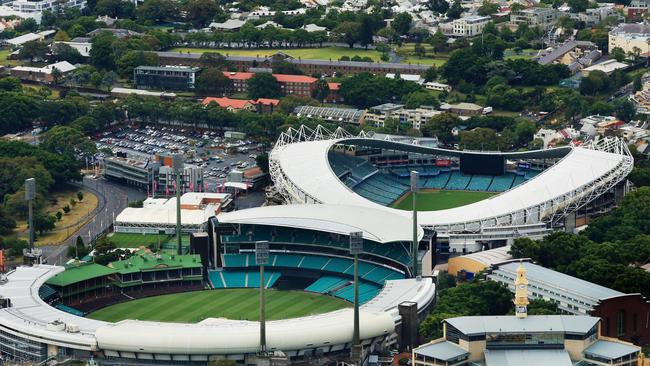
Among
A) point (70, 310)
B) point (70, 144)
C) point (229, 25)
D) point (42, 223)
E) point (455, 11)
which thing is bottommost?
point (455, 11)

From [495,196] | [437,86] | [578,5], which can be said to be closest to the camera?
[495,196]

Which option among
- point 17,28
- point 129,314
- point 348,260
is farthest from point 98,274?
point 17,28

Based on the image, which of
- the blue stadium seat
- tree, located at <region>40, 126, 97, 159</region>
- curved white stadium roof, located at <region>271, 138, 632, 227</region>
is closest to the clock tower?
curved white stadium roof, located at <region>271, 138, 632, 227</region>

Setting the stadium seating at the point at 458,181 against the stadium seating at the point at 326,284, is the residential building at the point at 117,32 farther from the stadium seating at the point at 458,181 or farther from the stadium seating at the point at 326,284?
the stadium seating at the point at 326,284

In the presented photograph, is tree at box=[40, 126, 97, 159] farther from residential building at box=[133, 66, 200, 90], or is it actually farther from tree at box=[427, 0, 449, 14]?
tree at box=[427, 0, 449, 14]

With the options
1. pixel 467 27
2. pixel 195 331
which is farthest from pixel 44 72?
pixel 195 331

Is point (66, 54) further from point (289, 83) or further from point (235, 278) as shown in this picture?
point (235, 278)

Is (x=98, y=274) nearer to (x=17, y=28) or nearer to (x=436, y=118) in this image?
(x=436, y=118)
